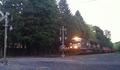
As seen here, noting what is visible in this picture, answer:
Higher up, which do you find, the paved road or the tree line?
the tree line

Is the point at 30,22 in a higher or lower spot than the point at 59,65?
higher

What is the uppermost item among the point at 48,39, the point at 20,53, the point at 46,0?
the point at 46,0

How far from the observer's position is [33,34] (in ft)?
115

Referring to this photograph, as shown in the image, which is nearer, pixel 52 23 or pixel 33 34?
pixel 33 34

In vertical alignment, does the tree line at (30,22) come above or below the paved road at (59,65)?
above

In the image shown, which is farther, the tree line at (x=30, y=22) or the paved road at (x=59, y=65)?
the tree line at (x=30, y=22)

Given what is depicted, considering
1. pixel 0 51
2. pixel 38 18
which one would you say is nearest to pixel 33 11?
pixel 38 18

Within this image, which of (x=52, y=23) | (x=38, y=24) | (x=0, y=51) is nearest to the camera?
(x=0, y=51)

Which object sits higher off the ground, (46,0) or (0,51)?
(46,0)

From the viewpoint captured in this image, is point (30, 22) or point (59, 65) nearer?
point (59, 65)

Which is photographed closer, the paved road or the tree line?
the paved road

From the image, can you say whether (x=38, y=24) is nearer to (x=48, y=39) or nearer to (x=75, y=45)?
(x=48, y=39)

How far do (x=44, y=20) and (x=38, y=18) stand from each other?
2.84 m

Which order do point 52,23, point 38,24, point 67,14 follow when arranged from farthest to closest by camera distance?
point 67,14, point 52,23, point 38,24
